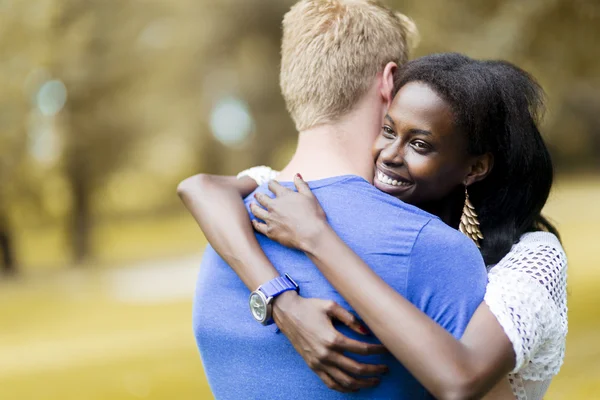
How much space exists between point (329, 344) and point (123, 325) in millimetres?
10177

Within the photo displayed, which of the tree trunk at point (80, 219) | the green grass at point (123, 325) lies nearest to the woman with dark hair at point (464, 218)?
the green grass at point (123, 325)

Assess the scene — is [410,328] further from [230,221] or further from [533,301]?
[230,221]

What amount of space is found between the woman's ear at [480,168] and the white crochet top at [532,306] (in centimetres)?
24

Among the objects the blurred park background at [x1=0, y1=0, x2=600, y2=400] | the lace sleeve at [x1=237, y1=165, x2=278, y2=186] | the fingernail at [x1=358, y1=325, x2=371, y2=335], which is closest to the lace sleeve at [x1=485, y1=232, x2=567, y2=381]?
the fingernail at [x1=358, y1=325, x2=371, y2=335]

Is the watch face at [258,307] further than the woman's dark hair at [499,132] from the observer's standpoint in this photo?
No

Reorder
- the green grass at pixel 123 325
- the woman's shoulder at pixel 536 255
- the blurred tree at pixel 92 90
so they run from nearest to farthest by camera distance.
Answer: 1. the woman's shoulder at pixel 536 255
2. the green grass at pixel 123 325
3. the blurred tree at pixel 92 90

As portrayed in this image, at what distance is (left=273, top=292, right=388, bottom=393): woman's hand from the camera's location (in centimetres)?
168

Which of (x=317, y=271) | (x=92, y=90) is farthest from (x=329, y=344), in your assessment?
(x=92, y=90)

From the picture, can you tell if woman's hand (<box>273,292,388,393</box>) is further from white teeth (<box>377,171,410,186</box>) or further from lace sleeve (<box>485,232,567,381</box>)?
white teeth (<box>377,171,410,186</box>)

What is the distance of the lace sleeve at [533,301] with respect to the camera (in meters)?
1.73

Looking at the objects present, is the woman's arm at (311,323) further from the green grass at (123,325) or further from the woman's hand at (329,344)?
the green grass at (123,325)

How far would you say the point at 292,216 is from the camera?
1.78m

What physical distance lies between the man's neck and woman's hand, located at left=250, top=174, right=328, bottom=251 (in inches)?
3.0

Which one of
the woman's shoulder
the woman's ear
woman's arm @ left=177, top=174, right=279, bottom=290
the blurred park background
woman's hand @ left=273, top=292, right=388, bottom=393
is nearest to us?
woman's hand @ left=273, top=292, right=388, bottom=393
